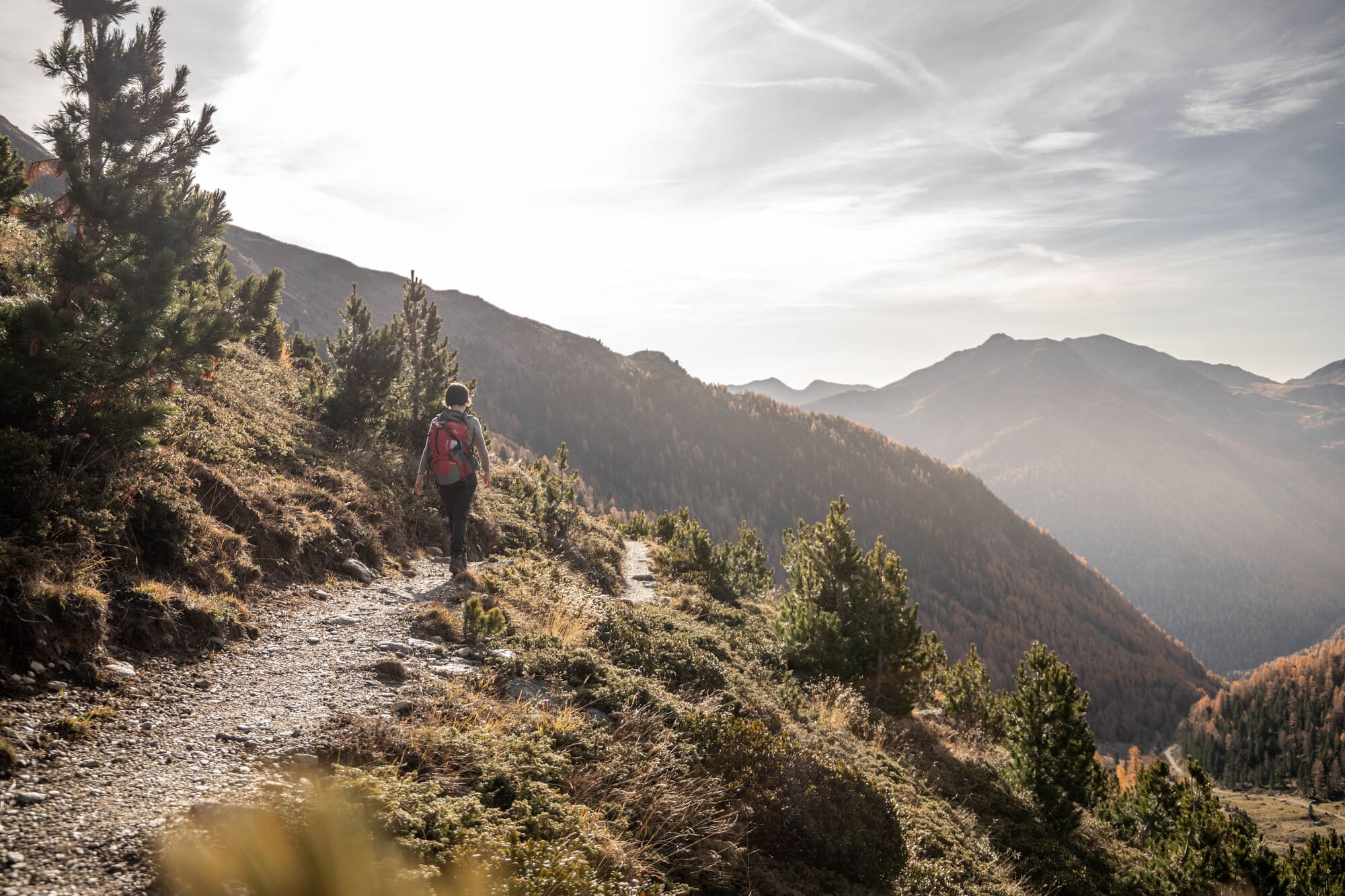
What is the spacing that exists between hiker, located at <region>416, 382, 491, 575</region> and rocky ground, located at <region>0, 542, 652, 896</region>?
3404mm

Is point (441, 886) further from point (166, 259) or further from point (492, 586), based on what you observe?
point (166, 259)

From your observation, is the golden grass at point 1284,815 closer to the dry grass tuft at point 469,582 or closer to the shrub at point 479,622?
the dry grass tuft at point 469,582

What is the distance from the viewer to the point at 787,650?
1662 cm

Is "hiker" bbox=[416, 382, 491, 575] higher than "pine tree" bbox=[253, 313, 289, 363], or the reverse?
"pine tree" bbox=[253, 313, 289, 363]

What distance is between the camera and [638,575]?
2069cm

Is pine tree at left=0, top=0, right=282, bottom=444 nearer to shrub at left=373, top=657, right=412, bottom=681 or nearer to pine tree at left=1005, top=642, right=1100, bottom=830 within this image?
shrub at left=373, top=657, right=412, bottom=681

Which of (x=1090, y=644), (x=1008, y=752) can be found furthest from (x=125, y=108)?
(x=1090, y=644)

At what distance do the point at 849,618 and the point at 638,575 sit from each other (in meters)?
7.21

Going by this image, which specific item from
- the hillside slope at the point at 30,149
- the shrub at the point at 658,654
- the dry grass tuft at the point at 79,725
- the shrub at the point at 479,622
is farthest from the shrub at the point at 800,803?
the hillside slope at the point at 30,149

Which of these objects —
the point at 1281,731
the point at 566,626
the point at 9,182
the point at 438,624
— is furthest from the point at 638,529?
the point at 1281,731

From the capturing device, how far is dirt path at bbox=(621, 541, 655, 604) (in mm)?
15897

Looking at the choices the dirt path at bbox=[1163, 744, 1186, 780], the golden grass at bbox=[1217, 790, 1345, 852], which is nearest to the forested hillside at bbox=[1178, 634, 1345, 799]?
the dirt path at bbox=[1163, 744, 1186, 780]

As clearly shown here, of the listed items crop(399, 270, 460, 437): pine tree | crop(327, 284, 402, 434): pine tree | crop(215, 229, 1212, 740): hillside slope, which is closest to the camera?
crop(327, 284, 402, 434): pine tree

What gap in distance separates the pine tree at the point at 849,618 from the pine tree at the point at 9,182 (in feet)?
61.2
